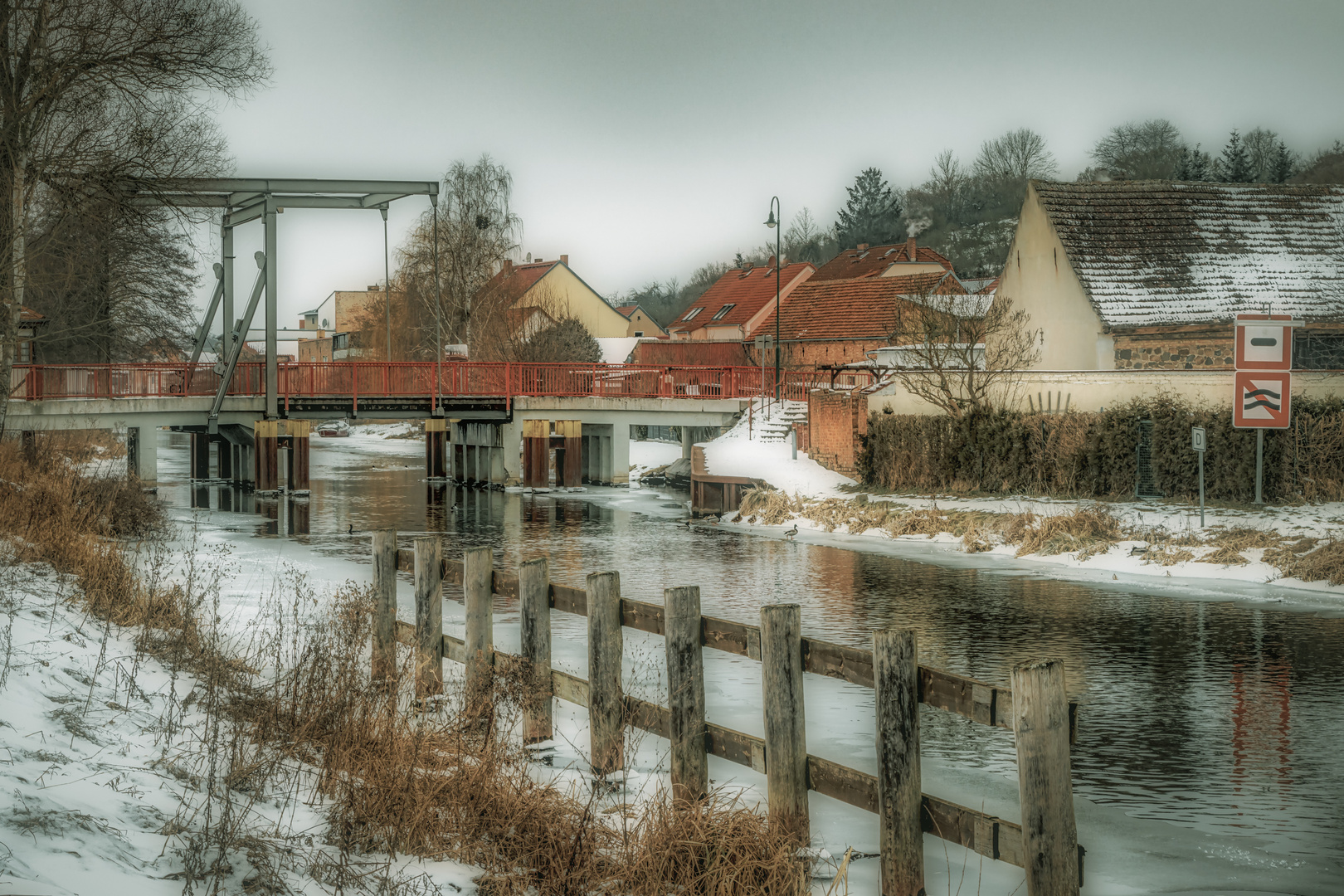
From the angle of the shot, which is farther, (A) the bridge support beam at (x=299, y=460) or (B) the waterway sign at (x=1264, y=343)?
(A) the bridge support beam at (x=299, y=460)

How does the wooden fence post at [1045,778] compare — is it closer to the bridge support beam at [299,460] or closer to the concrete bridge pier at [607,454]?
the bridge support beam at [299,460]

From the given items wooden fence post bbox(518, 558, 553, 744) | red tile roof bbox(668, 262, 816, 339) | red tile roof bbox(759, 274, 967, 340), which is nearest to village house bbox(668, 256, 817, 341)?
red tile roof bbox(668, 262, 816, 339)

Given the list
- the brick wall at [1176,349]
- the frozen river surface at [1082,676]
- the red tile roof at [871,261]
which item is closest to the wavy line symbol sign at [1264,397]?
the frozen river surface at [1082,676]

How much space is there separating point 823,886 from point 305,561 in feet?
46.7

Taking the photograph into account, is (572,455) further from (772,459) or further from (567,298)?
(567,298)

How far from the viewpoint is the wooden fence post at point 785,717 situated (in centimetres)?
553

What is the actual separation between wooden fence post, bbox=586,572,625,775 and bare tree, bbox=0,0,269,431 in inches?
487

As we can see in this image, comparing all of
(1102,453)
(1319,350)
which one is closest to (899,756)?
(1102,453)

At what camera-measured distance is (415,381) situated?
3769 cm

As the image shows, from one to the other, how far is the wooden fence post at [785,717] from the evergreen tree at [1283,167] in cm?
7194

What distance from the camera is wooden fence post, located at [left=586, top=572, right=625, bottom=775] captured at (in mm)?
6512

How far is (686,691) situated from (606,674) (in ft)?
2.10

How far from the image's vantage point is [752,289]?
255 ft

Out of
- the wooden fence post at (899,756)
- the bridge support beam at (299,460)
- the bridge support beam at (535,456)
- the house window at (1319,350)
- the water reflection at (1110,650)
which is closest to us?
the wooden fence post at (899,756)
